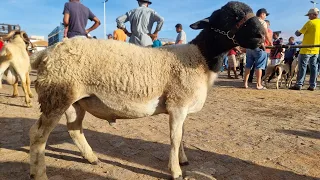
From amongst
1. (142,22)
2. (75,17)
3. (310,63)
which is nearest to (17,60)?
(75,17)

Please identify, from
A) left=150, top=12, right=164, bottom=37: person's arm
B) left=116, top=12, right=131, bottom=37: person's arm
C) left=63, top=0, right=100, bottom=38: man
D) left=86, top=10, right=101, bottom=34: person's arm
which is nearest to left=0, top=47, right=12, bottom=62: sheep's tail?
left=63, top=0, right=100, bottom=38: man

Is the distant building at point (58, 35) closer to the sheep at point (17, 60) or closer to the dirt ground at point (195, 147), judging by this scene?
the sheep at point (17, 60)

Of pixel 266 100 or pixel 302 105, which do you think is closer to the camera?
pixel 302 105

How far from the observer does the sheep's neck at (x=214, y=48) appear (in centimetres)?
315

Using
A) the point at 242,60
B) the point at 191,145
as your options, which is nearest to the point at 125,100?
the point at 191,145

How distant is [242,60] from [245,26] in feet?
46.1

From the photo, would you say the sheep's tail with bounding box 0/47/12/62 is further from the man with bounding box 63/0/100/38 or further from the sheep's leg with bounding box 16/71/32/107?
the man with bounding box 63/0/100/38

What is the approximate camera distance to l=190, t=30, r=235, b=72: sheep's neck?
10.3 feet

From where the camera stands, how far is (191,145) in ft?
13.5

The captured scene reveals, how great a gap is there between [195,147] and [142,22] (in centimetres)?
315

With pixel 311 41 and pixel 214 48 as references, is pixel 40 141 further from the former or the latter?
pixel 311 41

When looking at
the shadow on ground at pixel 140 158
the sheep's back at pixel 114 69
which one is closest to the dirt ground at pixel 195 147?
the shadow on ground at pixel 140 158

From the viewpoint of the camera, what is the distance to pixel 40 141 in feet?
9.87

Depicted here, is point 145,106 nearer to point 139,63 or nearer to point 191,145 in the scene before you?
point 139,63
